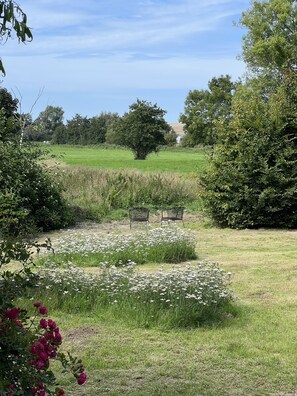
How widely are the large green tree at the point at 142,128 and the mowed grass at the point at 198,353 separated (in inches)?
2509

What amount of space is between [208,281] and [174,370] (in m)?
2.13

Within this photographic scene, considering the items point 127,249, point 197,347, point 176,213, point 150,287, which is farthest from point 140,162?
point 197,347

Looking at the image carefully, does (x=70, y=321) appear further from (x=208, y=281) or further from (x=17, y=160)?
(x=17, y=160)

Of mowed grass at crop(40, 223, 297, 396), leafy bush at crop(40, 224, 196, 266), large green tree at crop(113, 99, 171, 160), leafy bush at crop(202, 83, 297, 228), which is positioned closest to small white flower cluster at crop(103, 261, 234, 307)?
mowed grass at crop(40, 223, 297, 396)

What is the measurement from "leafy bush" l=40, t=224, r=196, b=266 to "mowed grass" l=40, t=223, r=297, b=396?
8.45 ft

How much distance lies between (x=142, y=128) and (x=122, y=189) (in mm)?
51004

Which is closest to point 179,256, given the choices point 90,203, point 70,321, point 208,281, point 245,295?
point 245,295

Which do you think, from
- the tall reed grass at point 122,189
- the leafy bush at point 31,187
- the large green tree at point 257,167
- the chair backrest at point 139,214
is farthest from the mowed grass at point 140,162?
the chair backrest at point 139,214

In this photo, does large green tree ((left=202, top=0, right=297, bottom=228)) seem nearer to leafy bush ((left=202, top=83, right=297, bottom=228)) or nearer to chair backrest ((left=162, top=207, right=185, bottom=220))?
leafy bush ((left=202, top=83, right=297, bottom=228))

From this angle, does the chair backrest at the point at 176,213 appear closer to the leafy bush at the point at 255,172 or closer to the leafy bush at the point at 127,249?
the leafy bush at the point at 255,172

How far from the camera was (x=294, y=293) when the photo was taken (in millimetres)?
8680

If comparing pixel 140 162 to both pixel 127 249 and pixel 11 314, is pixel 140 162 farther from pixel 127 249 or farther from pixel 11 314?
pixel 11 314

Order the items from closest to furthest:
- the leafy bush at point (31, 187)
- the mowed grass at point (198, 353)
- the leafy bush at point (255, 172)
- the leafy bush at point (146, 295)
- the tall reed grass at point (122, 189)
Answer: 1. the mowed grass at point (198, 353)
2. the leafy bush at point (146, 295)
3. the leafy bush at point (31, 187)
4. the leafy bush at point (255, 172)
5. the tall reed grass at point (122, 189)

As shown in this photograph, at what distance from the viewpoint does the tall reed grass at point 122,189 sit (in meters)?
20.3
